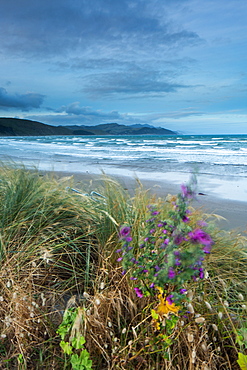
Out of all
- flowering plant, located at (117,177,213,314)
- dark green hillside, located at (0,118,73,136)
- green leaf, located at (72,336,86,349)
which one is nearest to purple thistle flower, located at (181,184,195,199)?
flowering plant, located at (117,177,213,314)

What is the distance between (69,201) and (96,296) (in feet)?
3.48

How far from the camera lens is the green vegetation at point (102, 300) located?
1.71 meters

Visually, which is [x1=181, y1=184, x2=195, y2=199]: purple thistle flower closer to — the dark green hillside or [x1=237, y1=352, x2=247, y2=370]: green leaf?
[x1=237, y1=352, x2=247, y2=370]: green leaf

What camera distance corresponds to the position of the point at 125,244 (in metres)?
1.86

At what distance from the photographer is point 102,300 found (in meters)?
1.92

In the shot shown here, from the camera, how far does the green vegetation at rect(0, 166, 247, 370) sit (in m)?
1.71

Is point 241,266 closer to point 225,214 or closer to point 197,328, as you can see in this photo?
point 197,328

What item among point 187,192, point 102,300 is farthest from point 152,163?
point 187,192

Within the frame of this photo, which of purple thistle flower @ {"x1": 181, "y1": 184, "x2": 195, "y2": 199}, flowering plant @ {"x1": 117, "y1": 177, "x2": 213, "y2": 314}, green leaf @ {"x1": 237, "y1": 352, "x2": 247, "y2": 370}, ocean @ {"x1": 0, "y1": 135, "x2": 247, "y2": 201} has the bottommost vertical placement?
ocean @ {"x1": 0, "y1": 135, "x2": 247, "y2": 201}

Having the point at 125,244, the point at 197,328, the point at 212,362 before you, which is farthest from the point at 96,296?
the point at 212,362

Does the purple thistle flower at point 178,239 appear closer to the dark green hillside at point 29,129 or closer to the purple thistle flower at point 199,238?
the purple thistle flower at point 199,238

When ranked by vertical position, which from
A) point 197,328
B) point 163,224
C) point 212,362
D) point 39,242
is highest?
point 163,224

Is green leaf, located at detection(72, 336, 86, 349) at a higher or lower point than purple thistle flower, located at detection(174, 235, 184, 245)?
lower

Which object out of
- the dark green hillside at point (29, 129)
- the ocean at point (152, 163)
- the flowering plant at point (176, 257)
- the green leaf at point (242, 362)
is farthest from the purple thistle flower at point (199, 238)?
the dark green hillside at point (29, 129)
